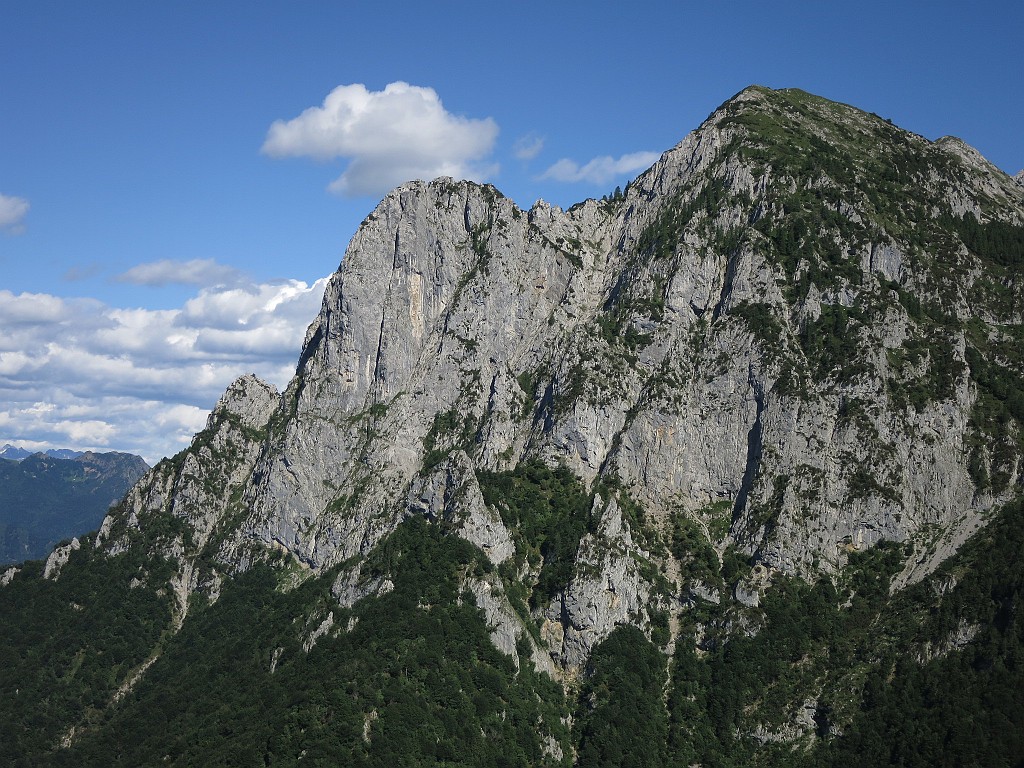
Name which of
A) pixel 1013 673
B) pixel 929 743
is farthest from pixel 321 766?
pixel 1013 673

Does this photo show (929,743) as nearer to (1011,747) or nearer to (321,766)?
(1011,747)

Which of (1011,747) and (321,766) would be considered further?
(321,766)

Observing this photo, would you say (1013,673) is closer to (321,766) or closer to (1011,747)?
(1011,747)

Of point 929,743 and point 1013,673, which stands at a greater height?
point 1013,673

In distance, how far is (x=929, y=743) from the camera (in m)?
196

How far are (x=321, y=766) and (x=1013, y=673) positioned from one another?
428 feet

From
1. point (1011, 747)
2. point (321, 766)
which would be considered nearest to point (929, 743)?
point (1011, 747)

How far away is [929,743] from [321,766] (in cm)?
11374

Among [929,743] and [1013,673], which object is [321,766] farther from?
[1013,673]

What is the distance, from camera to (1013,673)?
196 metres

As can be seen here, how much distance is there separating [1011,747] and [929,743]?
1443 cm

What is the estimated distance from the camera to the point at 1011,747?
614ft

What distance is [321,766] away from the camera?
199375mm

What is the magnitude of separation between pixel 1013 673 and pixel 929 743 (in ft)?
66.7
